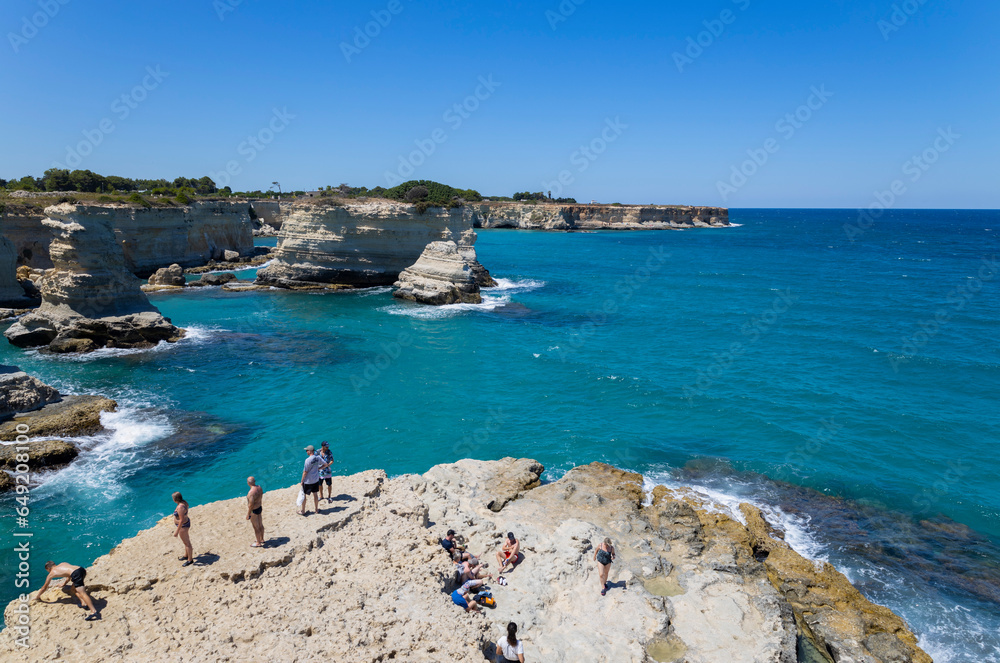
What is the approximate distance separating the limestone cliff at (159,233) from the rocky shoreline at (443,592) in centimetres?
2786

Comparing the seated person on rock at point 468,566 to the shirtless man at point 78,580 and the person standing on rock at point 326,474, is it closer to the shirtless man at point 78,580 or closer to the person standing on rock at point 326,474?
the person standing on rock at point 326,474

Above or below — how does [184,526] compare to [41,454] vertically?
above

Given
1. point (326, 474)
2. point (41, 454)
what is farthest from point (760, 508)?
point (41, 454)

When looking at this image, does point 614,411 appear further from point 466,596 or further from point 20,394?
point 20,394

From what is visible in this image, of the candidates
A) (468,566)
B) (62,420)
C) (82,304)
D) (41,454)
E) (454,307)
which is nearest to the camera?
(468,566)

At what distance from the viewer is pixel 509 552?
10961 millimetres

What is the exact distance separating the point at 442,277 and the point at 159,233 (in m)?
26.5

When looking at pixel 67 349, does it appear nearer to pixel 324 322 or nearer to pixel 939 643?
pixel 324 322

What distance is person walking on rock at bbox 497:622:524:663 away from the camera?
830 centimetres

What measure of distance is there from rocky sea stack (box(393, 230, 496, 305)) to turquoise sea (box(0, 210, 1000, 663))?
1825 millimetres

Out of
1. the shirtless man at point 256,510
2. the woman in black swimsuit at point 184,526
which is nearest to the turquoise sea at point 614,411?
the woman in black swimsuit at point 184,526

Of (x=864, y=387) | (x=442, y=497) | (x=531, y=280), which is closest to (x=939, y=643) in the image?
(x=442, y=497)

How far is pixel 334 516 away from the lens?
36.2 feet

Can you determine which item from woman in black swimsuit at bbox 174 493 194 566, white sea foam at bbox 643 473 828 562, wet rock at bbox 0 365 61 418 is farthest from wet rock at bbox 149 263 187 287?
white sea foam at bbox 643 473 828 562
